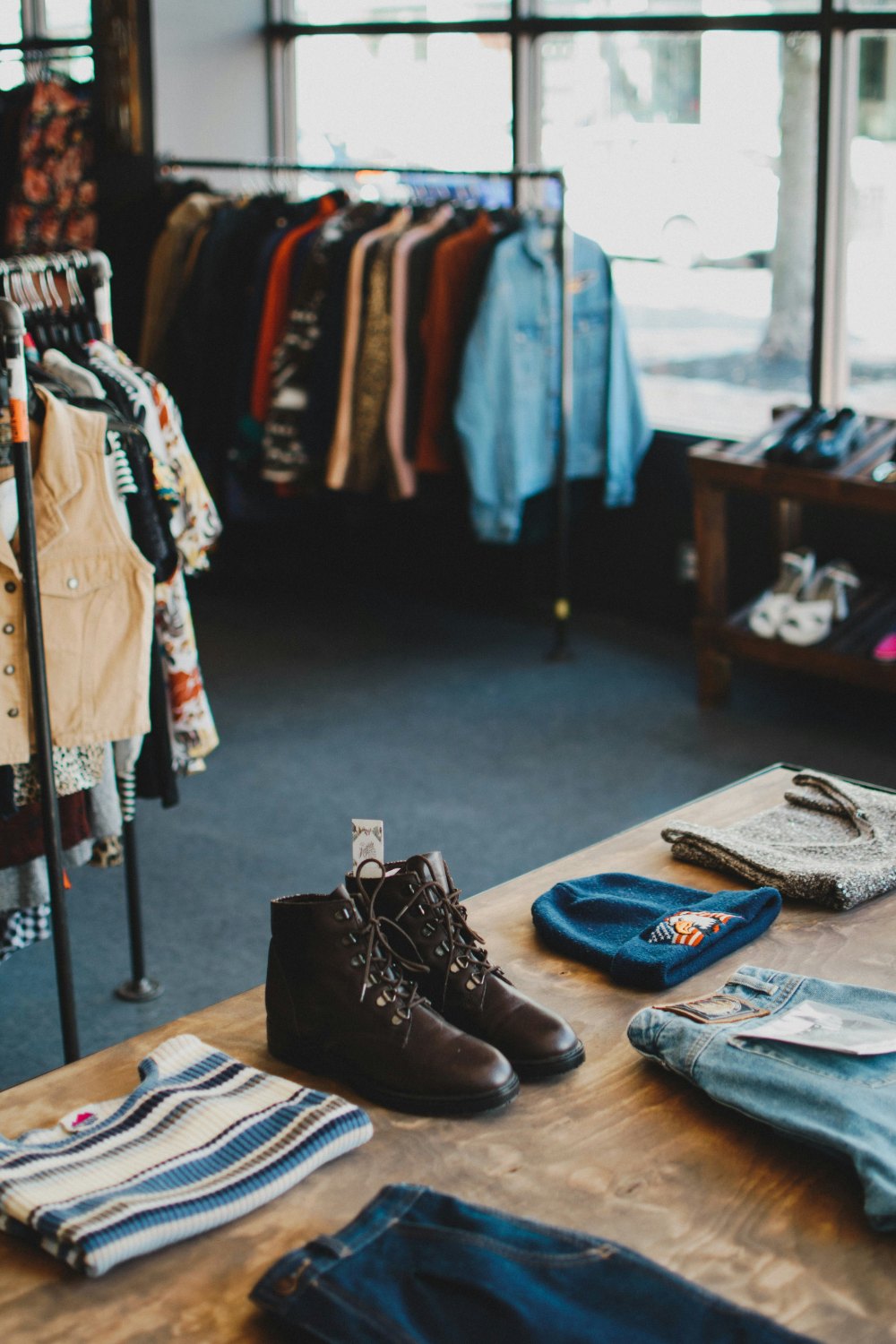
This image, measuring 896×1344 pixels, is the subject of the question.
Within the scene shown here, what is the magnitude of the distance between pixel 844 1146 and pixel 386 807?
2.47 m

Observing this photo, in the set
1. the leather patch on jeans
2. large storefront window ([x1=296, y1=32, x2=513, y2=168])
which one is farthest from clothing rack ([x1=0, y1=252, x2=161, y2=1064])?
large storefront window ([x1=296, y1=32, x2=513, y2=168])

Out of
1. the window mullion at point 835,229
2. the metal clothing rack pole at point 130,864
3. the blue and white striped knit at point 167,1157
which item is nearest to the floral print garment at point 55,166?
the window mullion at point 835,229

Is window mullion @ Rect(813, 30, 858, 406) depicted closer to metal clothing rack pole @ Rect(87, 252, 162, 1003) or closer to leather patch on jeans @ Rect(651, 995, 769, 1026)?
metal clothing rack pole @ Rect(87, 252, 162, 1003)

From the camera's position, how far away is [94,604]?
205 cm

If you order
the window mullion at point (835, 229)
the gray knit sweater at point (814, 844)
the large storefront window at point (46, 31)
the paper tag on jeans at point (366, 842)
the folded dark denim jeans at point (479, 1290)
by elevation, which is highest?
the large storefront window at point (46, 31)

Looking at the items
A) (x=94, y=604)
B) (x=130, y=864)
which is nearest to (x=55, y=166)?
(x=130, y=864)

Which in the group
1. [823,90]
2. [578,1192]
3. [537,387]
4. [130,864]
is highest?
[823,90]

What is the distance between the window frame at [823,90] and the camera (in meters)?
4.09

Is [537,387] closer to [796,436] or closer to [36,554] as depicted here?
[796,436]

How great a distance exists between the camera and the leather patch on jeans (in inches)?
50.7

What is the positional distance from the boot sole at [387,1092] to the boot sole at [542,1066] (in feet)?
0.07

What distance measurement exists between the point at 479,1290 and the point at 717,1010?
0.41m

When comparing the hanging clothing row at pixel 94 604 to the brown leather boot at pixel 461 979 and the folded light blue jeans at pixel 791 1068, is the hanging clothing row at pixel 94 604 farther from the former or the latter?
the folded light blue jeans at pixel 791 1068

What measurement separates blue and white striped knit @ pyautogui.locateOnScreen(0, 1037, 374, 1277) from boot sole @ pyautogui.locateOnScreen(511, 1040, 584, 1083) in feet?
0.51
